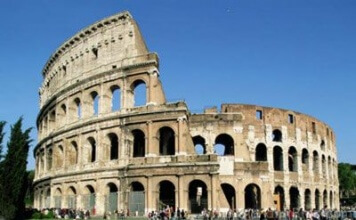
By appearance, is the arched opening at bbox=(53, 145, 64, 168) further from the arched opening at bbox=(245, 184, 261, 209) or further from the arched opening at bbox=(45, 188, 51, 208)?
the arched opening at bbox=(245, 184, 261, 209)

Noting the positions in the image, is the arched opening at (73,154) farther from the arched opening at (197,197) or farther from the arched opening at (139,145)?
the arched opening at (197,197)

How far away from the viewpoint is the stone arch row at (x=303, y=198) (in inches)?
1480

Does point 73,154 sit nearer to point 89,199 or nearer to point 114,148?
point 114,148

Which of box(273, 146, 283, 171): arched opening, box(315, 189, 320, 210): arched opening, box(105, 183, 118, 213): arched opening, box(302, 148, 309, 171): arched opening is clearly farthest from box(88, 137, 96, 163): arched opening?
box(315, 189, 320, 210): arched opening

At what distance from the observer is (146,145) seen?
103 ft

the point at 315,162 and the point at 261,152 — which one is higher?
the point at 261,152

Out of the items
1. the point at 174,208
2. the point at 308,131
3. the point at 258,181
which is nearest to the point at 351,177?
the point at 308,131

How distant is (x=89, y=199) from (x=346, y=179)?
46289mm

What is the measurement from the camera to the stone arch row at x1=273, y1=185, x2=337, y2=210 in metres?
37.6

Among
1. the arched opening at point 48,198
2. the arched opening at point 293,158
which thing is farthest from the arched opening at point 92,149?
the arched opening at point 293,158

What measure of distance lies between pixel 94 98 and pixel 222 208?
44.6 feet

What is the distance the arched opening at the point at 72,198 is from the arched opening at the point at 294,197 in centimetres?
1797

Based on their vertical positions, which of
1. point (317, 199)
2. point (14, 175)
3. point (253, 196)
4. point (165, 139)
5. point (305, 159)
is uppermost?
point (165, 139)

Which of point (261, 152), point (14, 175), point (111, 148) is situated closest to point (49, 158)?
point (111, 148)
